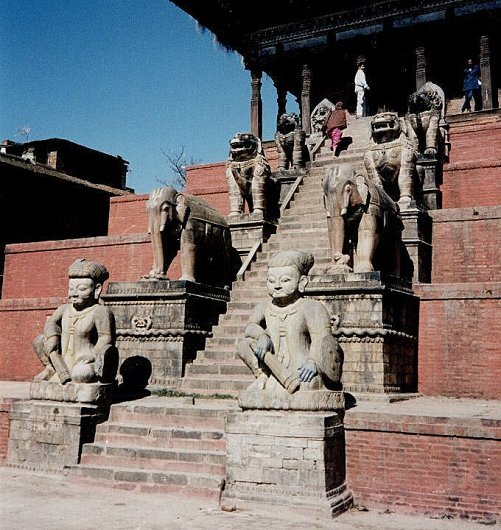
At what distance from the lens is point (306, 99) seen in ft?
75.3

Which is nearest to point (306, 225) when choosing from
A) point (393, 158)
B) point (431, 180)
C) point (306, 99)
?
point (393, 158)

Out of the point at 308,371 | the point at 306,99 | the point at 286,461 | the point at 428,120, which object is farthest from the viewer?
the point at 306,99

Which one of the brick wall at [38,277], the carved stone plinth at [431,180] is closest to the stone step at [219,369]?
the brick wall at [38,277]

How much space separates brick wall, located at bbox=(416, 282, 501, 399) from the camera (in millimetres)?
9805

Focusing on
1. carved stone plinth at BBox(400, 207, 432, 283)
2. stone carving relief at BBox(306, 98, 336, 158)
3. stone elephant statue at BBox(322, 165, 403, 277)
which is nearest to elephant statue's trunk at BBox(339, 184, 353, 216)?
stone elephant statue at BBox(322, 165, 403, 277)

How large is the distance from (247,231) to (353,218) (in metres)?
3.44

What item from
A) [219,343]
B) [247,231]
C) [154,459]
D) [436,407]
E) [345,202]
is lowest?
[154,459]

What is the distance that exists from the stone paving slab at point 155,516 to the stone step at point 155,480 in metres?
0.11

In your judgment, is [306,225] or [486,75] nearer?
[306,225]

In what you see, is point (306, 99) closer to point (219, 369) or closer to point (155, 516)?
point (219, 369)

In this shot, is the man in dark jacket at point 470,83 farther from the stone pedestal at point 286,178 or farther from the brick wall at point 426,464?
the brick wall at point 426,464

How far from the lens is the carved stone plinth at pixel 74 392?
8.56 meters

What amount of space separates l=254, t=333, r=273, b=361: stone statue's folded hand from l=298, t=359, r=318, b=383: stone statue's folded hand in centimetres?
43

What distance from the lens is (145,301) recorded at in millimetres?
10891
